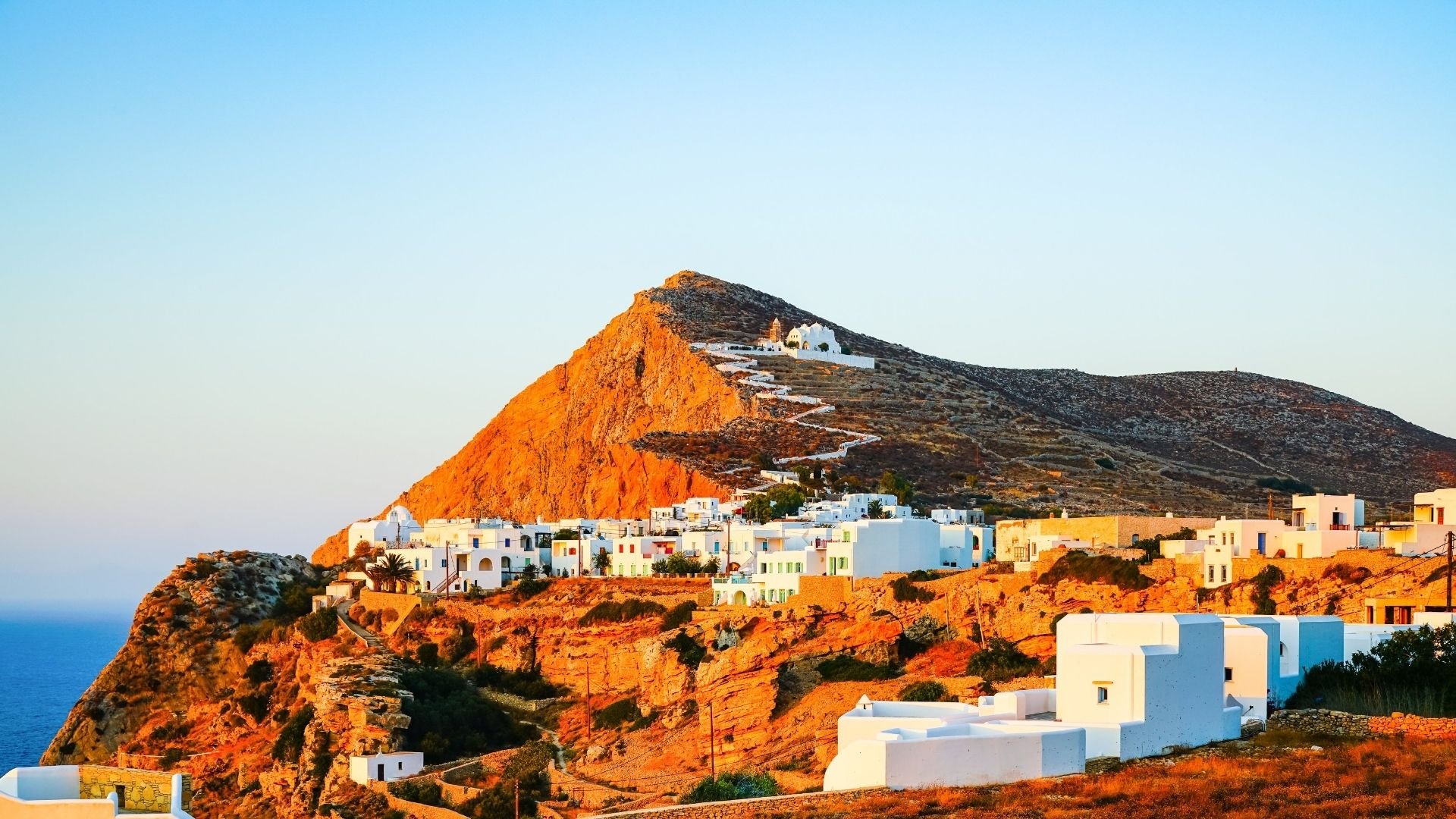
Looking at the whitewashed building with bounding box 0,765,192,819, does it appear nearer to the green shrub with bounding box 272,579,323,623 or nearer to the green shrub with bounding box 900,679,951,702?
the green shrub with bounding box 900,679,951,702

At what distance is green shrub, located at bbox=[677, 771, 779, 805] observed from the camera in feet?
98.0

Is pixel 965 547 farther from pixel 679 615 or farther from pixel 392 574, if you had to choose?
pixel 392 574

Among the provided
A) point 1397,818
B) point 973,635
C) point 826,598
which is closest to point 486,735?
point 826,598

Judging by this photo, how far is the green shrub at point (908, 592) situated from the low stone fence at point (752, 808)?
2203cm

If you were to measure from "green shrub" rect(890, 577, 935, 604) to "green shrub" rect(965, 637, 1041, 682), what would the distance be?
4.54m

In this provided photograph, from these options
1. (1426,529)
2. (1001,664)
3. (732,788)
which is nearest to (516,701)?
(1001,664)

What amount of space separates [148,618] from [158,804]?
161 ft

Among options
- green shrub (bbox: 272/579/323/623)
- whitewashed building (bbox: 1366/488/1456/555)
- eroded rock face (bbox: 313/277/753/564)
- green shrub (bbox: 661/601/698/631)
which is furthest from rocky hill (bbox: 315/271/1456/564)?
whitewashed building (bbox: 1366/488/1456/555)

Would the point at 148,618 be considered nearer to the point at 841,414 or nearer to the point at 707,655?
the point at 707,655

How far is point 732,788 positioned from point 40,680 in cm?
9812

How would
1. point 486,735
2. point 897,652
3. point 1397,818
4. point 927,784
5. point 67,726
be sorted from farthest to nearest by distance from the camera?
point 67,726
point 486,735
point 897,652
point 927,784
point 1397,818

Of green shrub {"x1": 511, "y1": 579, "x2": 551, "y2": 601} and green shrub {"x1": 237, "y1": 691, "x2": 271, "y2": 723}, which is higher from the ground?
green shrub {"x1": 511, "y1": 579, "x2": 551, "y2": 601}

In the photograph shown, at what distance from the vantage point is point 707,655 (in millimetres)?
45688

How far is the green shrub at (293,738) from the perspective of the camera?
49156mm
